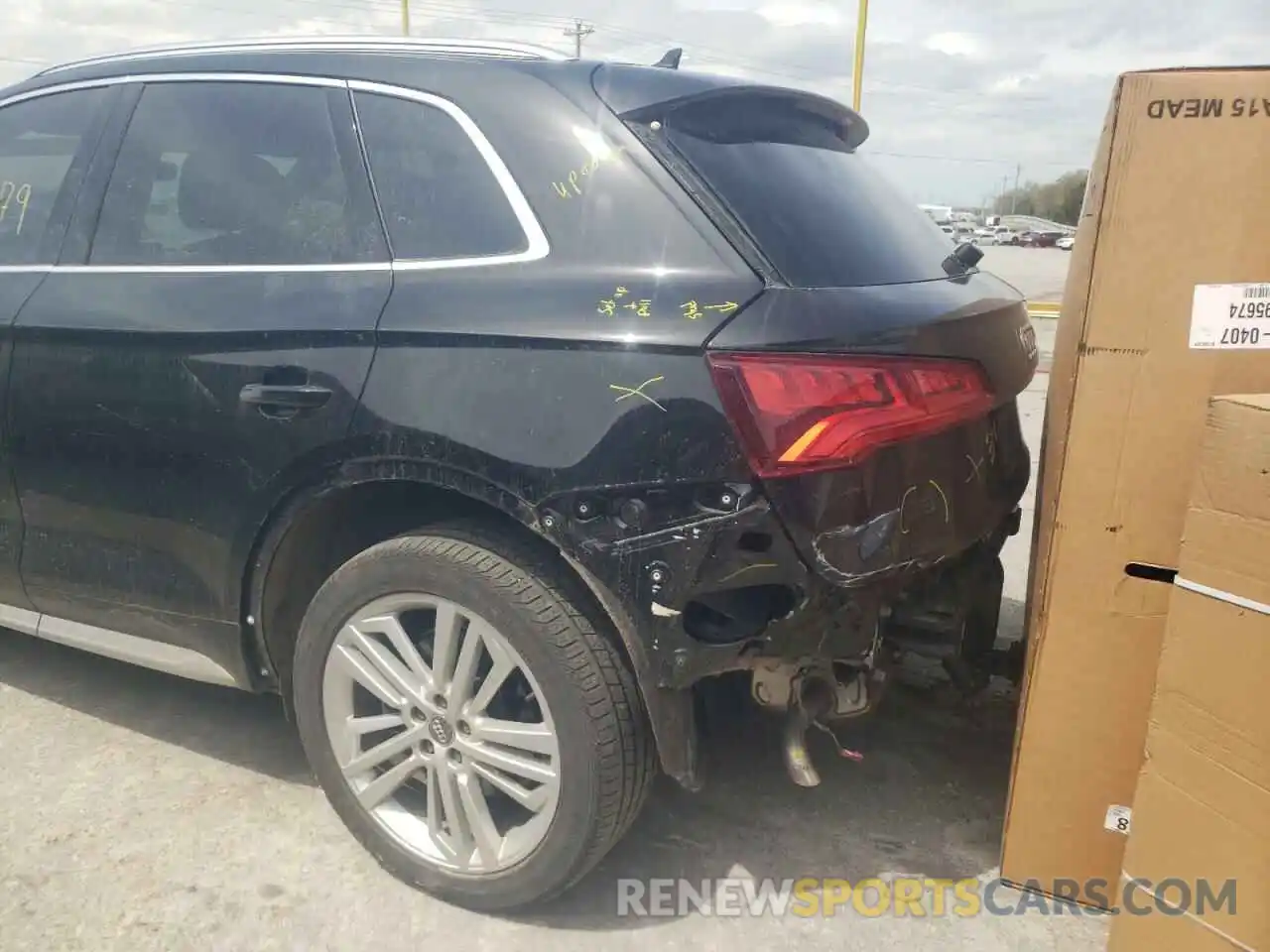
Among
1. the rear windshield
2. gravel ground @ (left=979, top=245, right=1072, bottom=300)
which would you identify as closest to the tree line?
gravel ground @ (left=979, top=245, right=1072, bottom=300)

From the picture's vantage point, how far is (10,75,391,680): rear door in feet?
7.55

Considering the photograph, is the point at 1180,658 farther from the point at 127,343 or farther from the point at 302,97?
the point at 127,343

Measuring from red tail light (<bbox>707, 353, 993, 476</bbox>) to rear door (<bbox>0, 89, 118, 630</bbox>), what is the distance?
2.00m

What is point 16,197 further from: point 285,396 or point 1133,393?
point 1133,393

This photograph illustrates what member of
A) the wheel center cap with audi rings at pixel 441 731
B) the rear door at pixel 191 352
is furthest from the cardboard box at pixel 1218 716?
the rear door at pixel 191 352

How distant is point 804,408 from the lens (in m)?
1.90

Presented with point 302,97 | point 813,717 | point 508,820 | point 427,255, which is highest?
point 302,97

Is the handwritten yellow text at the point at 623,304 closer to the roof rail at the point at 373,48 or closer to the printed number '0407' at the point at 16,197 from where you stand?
the roof rail at the point at 373,48

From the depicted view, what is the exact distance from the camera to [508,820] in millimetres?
2428

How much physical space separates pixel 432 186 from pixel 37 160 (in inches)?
58.3

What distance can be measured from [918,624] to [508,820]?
1079 mm

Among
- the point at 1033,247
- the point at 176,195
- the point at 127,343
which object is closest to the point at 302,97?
the point at 176,195

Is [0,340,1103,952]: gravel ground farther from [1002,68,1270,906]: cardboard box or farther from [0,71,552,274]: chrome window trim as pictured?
[0,71,552,274]: chrome window trim

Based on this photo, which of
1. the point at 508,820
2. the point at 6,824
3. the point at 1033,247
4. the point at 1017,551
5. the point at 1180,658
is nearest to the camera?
the point at 1180,658
